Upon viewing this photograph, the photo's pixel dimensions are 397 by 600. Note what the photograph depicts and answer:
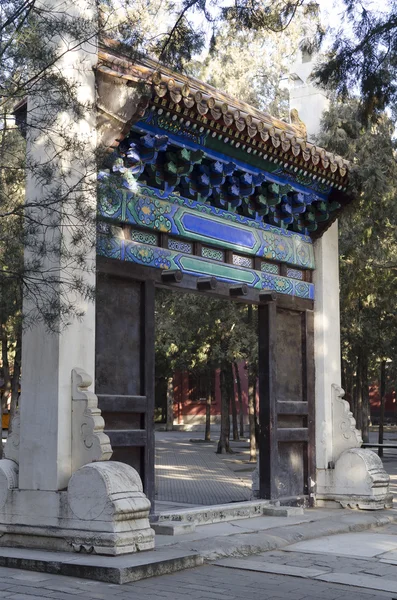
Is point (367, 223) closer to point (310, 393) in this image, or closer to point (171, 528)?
point (310, 393)

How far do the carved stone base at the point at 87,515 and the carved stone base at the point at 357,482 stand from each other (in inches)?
186

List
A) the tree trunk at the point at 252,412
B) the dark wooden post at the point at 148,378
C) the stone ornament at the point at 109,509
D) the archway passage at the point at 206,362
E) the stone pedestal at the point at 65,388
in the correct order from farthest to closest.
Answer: the tree trunk at the point at 252,412, the archway passage at the point at 206,362, the dark wooden post at the point at 148,378, the stone pedestal at the point at 65,388, the stone ornament at the point at 109,509

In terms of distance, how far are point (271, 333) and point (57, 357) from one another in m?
4.19

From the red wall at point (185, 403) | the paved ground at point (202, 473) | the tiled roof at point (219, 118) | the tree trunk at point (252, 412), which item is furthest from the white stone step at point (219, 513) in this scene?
the red wall at point (185, 403)

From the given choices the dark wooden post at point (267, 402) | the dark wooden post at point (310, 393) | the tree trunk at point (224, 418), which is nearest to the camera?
the dark wooden post at point (267, 402)

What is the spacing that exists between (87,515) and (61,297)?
2.05m

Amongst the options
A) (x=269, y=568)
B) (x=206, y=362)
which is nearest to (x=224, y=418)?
(x=206, y=362)

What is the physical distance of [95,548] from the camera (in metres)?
7.38

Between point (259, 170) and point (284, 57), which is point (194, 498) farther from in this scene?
point (284, 57)

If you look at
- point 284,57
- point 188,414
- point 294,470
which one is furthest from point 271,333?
point 188,414

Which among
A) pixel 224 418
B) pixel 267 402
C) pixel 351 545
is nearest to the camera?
pixel 351 545

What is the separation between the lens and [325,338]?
12305mm

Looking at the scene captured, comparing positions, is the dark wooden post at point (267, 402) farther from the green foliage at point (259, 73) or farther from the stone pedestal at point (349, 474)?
the green foliage at point (259, 73)

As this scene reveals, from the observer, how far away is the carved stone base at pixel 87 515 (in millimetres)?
7359
